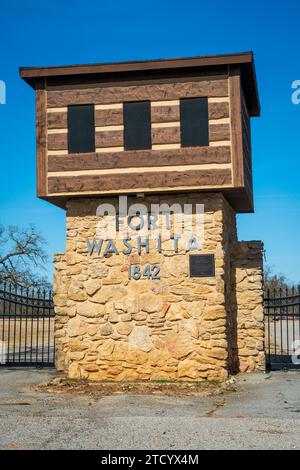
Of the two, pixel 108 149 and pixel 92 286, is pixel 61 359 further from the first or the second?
pixel 108 149

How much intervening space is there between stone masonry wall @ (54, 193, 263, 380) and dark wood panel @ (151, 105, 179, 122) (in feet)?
5.20

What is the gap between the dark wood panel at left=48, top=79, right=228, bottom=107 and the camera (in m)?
12.8

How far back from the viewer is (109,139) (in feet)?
42.9

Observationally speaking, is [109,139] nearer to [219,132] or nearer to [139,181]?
[139,181]

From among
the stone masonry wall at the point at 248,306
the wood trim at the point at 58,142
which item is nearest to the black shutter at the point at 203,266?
the stone masonry wall at the point at 248,306

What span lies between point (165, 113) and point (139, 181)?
4.93ft

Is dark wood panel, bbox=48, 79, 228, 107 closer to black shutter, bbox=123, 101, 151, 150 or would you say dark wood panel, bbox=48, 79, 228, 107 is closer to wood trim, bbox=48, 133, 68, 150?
black shutter, bbox=123, 101, 151, 150

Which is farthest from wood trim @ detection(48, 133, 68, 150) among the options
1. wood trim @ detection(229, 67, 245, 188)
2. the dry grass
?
the dry grass

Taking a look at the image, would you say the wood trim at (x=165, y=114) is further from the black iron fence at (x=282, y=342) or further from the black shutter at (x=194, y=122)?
the black iron fence at (x=282, y=342)

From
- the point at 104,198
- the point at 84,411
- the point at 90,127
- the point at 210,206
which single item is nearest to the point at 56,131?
the point at 90,127

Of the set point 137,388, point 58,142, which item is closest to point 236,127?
point 58,142

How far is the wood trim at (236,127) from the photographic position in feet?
41.3

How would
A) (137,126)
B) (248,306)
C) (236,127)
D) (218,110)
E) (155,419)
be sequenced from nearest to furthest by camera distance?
(155,419)
(236,127)
(218,110)
(137,126)
(248,306)

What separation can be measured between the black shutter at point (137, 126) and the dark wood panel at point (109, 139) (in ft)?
0.41
